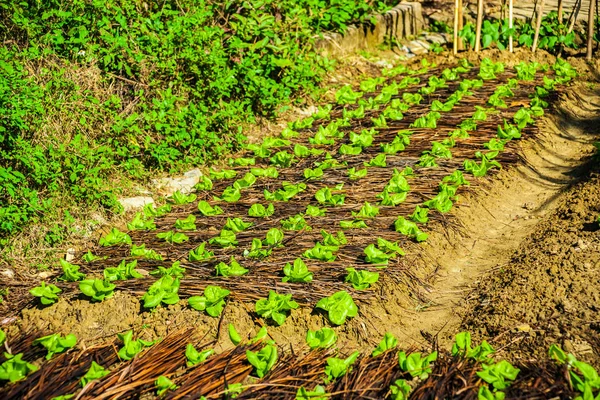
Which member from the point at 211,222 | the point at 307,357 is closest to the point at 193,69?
the point at 211,222

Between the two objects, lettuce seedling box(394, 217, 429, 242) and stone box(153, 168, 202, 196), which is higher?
lettuce seedling box(394, 217, 429, 242)

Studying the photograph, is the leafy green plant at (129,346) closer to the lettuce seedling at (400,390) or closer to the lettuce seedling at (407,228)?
the lettuce seedling at (400,390)

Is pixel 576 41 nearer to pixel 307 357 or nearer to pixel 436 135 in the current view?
pixel 436 135

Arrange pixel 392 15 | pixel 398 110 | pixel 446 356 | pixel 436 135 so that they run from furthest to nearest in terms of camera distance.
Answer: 1. pixel 392 15
2. pixel 398 110
3. pixel 436 135
4. pixel 446 356

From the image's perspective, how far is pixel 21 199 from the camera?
15.3ft

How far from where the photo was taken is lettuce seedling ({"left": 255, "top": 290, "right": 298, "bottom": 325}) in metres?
3.46

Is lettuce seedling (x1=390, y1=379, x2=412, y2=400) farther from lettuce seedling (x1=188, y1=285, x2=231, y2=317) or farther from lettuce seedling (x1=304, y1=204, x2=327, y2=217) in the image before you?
lettuce seedling (x1=304, y1=204, x2=327, y2=217)

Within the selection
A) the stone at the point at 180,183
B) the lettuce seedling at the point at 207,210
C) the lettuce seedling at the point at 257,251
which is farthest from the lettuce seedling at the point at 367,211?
the stone at the point at 180,183

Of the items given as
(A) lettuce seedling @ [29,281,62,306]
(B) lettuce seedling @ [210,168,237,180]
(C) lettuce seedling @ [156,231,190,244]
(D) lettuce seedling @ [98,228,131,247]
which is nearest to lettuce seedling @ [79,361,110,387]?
(A) lettuce seedling @ [29,281,62,306]

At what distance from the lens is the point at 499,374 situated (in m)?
2.83

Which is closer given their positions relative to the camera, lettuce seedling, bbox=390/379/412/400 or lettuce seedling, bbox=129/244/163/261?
lettuce seedling, bbox=390/379/412/400

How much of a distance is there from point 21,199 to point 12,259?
471 millimetres

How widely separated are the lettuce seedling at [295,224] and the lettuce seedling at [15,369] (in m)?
1.91

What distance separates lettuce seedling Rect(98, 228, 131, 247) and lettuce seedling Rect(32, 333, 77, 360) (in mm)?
1318
